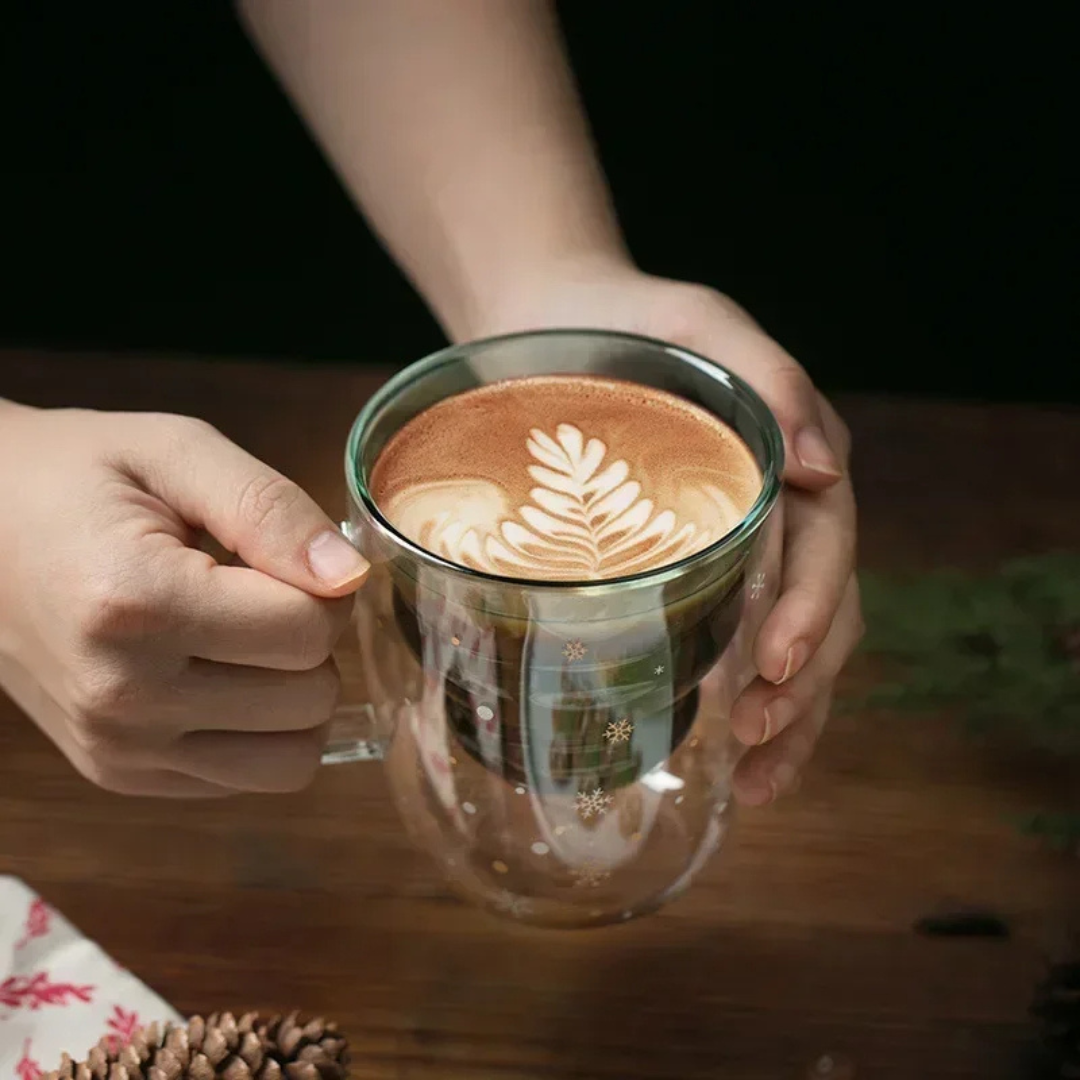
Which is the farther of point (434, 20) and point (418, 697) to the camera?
point (434, 20)

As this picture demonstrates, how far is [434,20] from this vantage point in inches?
35.7

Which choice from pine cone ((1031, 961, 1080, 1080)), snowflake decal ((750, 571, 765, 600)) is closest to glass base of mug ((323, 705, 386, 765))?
snowflake decal ((750, 571, 765, 600))

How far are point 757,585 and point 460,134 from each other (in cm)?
39

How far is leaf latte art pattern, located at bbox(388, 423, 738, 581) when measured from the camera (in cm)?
62

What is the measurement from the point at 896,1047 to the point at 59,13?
983 millimetres

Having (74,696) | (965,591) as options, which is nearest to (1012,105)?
(965,591)

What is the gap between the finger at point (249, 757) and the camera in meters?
0.67

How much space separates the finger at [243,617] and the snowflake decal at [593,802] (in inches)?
6.4

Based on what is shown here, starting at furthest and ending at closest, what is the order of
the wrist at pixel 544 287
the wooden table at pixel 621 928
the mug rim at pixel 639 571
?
the wrist at pixel 544 287
the wooden table at pixel 621 928
the mug rim at pixel 639 571

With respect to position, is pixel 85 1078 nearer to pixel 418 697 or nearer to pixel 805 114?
pixel 418 697

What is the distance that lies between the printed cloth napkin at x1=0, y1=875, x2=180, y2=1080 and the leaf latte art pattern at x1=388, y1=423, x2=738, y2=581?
0.85 ft

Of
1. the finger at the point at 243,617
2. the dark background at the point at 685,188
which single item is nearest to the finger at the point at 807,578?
the finger at the point at 243,617

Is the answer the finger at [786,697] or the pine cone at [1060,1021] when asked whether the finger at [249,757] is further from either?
the pine cone at [1060,1021]

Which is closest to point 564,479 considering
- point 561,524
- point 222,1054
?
point 561,524
